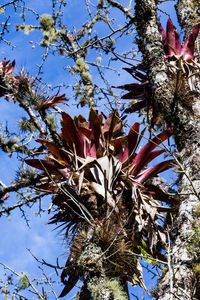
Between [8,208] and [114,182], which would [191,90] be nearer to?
[114,182]

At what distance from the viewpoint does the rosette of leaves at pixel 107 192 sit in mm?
2900

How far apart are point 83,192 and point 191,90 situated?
139cm

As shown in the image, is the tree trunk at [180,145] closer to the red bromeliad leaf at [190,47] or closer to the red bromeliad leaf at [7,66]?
the red bromeliad leaf at [190,47]

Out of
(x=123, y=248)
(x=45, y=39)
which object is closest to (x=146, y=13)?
(x=45, y=39)

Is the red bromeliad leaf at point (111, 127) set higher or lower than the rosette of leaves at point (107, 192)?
higher

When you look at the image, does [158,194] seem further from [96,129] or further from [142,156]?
[96,129]

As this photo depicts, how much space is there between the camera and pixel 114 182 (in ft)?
11.2

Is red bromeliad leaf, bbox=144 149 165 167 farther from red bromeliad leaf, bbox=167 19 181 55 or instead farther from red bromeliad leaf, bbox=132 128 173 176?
red bromeliad leaf, bbox=167 19 181 55

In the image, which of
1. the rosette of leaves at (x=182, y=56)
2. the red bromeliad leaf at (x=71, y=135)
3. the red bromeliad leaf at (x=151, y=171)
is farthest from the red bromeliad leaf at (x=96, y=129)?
the rosette of leaves at (x=182, y=56)

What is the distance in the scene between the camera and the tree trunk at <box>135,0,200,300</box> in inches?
101

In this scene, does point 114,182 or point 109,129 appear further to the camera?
point 109,129

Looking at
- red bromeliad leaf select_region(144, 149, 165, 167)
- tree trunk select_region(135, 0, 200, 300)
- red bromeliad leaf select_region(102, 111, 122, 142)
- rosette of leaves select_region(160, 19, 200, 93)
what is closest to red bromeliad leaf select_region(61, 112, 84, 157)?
red bromeliad leaf select_region(102, 111, 122, 142)

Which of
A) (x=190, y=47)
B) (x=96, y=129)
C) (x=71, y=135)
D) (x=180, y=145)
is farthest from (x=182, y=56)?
Answer: (x=71, y=135)

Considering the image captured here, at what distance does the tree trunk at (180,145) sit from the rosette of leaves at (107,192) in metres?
0.21
